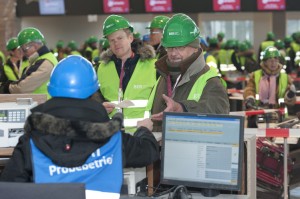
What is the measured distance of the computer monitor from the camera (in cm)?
500

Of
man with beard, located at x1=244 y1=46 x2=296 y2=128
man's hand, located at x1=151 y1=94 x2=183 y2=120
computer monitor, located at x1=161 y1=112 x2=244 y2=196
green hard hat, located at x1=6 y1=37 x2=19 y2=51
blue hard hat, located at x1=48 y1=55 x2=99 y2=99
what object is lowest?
man with beard, located at x1=244 y1=46 x2=296 y2=128

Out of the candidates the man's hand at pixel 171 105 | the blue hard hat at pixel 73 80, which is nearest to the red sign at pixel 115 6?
the man's hand at pixel 171 105

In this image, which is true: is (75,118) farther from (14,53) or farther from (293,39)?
(293,39)

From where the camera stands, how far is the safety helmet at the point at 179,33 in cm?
588

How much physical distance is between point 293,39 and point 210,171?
19673 millimetres

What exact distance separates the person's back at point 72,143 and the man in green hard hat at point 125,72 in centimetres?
281

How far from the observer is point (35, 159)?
4.34 meters

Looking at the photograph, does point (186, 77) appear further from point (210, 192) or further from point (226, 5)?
point (226, 5)

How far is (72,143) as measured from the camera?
14.2 ft

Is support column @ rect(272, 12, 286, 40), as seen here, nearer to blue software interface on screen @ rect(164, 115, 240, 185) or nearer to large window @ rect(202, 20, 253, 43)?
large window @ rect(202, 20, 253, 43)

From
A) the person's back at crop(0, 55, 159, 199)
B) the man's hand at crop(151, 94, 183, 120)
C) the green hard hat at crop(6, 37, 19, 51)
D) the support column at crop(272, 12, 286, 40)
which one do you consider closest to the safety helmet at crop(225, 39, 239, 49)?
the support column at crop(272, 12, 286, 40)

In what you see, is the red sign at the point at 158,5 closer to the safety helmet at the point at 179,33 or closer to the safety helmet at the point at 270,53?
the safety helmet at the point at 270,53

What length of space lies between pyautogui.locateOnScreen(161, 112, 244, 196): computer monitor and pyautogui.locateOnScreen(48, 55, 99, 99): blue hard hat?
2.52 feet

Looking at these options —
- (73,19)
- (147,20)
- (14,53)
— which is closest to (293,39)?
(147,20)
